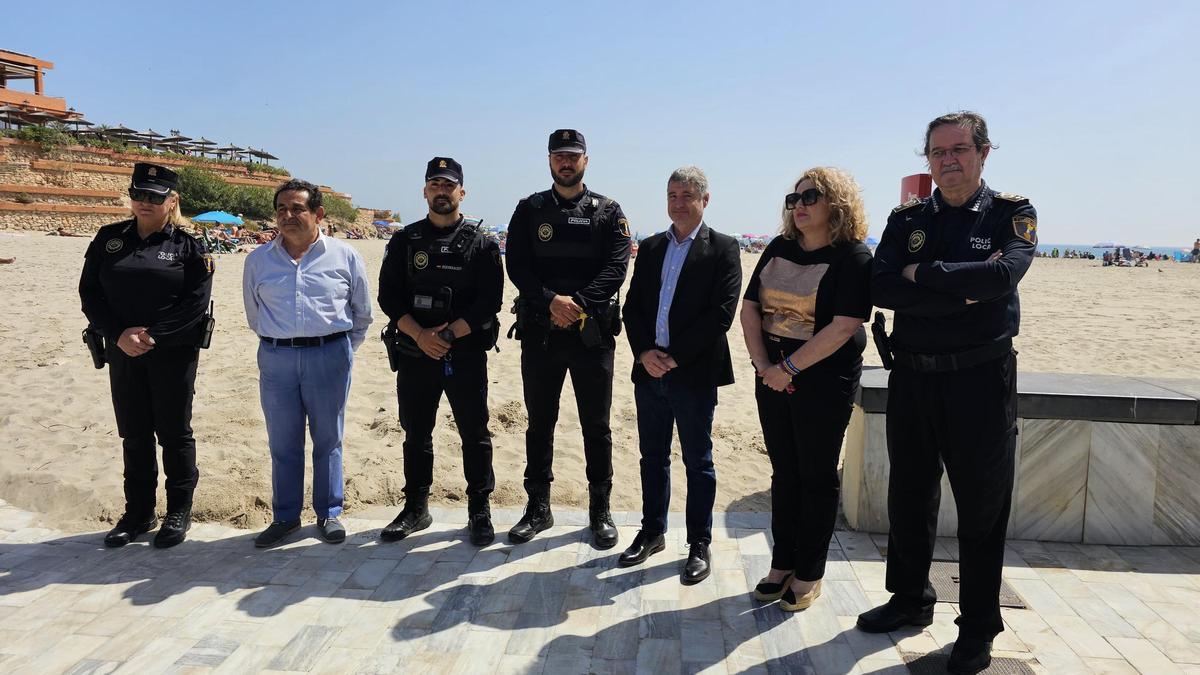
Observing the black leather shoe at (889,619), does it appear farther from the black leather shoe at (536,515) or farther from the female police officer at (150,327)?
the female police officer at (150,327)

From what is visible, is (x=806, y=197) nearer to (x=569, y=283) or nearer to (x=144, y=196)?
(x=569, y=283)

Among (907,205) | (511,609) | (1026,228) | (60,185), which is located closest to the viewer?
(1026,228)

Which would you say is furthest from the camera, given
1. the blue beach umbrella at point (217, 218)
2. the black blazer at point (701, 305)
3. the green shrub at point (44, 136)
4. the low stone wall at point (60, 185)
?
the blue beach umbrella at point (217, 218)

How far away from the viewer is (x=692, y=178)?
357cm

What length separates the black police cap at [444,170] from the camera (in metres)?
3.93

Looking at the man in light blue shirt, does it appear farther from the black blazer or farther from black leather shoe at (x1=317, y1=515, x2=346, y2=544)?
the black blazer

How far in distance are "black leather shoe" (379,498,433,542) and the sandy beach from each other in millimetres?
489

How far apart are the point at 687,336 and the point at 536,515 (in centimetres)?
151

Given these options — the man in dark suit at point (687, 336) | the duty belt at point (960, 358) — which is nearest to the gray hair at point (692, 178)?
the man in dark suit at point (687, 336)

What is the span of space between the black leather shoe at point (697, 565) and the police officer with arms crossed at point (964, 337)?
117cm

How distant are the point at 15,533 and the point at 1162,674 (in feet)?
18.9

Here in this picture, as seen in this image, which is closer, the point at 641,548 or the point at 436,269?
the point at 641,548

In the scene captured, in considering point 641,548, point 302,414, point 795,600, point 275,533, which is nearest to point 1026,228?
point 795,600

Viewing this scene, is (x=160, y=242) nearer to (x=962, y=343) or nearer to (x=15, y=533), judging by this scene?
(x=15, y=533)
